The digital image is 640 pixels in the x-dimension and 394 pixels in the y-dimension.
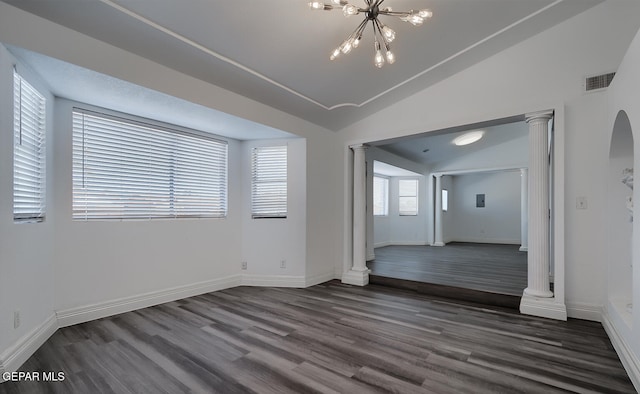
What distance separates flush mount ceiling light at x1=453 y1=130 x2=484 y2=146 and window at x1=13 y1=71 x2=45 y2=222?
23.6 feet

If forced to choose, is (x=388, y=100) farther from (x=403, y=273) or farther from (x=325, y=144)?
(x=403, y=273)

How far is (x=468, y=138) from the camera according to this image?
7.07 meters

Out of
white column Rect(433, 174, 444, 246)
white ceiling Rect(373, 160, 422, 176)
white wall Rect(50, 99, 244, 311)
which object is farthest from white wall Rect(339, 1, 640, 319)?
white column Rect(433, 174, 444, 246)

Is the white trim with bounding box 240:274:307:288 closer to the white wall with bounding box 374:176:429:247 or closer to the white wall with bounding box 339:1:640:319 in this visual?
the white wall with bounding box 339:1:640:319

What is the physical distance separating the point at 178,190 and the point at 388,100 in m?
3.25

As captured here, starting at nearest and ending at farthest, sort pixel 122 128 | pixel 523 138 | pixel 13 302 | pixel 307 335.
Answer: pixel 13 302
pixel 307 335
pixel 122 128
pixel 523 138

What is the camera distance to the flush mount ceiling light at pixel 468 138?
22.3ft

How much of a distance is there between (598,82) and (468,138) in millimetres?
4090

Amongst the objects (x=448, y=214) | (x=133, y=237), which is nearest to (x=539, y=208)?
(x=133, y=237)

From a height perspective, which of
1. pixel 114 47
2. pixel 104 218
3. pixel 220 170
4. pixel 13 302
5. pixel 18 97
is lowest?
pixel 13 302

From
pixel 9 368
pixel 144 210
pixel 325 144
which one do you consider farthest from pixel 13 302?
pixel 325 144

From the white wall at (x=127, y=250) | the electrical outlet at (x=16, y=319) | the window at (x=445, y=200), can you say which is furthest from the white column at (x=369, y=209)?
the electrical outlet at (x=16, y=319)

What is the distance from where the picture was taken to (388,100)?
14.2 feet

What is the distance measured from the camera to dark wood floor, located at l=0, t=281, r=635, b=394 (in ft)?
6.52
